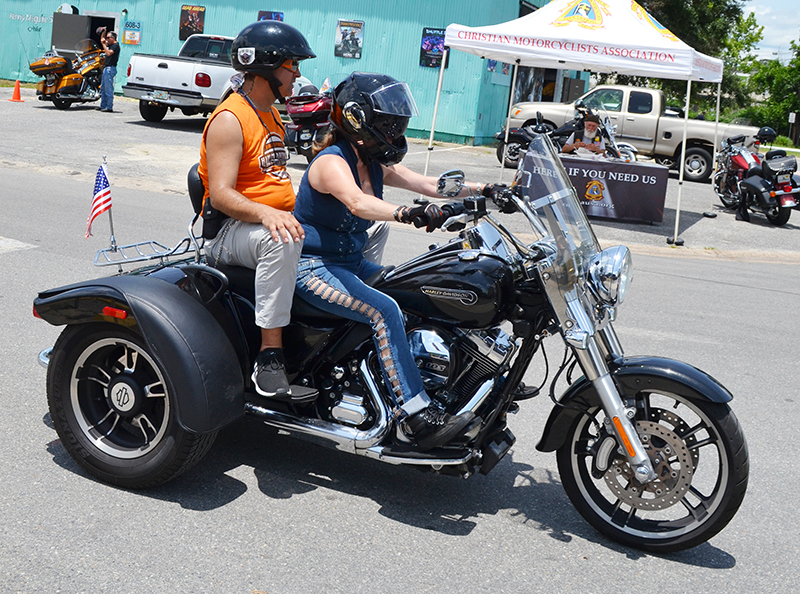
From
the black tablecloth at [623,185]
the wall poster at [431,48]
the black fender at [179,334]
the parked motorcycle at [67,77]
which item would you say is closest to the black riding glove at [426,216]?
the black fender at [179,334]

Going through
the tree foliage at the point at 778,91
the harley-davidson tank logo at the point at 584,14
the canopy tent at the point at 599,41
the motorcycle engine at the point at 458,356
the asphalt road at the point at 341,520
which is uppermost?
the tree foliage at the point at 778,91

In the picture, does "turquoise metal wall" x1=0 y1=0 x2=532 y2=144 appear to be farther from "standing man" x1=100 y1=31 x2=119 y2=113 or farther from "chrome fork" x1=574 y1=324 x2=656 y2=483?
"chrome fork" x1=574 y1=324 x2=656 y2=483

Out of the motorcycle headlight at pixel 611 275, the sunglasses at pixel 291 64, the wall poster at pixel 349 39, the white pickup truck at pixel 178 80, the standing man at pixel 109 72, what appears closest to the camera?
the motorcycle headlight at pixel 611 275

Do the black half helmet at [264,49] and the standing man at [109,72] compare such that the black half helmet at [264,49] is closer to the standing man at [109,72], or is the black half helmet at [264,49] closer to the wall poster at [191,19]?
the standing man at [109,72]

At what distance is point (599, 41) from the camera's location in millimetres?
12641

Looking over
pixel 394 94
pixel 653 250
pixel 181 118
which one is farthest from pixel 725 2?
pixel 394 94

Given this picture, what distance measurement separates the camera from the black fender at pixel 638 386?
3.31 meters

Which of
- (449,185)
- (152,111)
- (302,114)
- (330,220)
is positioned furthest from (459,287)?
(152,111)

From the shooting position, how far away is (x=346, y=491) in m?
3.91

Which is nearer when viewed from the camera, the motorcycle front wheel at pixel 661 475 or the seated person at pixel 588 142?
the motorcycle front wheel at pixel 661 475

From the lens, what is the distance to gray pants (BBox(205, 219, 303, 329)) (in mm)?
3631

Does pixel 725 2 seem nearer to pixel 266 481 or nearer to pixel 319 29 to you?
pixel 319 29

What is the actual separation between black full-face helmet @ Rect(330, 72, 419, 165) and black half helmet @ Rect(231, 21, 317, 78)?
0.31 metres

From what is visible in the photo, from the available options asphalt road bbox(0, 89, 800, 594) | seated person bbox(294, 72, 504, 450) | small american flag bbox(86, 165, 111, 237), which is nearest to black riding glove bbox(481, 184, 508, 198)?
seated person bbox(294, 72, 504, 450)
